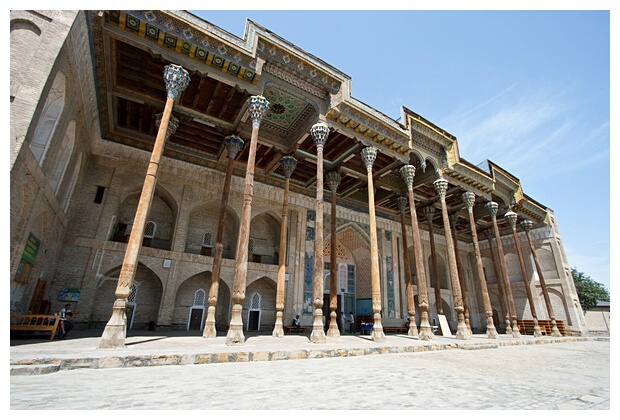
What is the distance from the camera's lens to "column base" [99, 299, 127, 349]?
561 cm

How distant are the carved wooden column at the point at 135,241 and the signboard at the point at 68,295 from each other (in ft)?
17.2

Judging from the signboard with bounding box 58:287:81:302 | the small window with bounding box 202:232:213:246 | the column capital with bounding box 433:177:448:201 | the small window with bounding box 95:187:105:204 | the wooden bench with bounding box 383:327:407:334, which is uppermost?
A: the column capital with bounding box 433:177:448:201

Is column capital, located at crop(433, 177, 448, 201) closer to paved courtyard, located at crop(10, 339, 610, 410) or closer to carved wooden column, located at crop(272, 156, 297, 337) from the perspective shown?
carved wooden column, located at crop(272, 156, 297, 337)

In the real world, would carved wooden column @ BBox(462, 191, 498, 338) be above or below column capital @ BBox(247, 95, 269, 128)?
below

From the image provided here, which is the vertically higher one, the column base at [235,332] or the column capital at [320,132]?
the column capital at [320,132]

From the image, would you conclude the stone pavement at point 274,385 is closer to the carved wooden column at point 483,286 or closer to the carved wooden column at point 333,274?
the carved wooden column at point 333,274

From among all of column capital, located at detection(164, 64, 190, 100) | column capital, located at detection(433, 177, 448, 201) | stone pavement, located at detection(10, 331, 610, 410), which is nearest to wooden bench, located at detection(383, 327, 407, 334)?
column capital, located at detection(433, 177, 448, 201)

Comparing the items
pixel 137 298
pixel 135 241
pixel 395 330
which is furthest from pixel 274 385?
pixel 395 330

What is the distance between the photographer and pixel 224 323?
43.2 ft

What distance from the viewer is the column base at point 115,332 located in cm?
561

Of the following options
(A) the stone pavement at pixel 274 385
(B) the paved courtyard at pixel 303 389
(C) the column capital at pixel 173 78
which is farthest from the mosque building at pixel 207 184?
(B) the paved courtyard at pixel 303 389

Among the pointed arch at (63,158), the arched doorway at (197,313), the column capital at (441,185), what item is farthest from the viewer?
the column capital at (441,185)

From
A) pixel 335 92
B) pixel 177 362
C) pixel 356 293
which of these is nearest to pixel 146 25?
pixel 335 92

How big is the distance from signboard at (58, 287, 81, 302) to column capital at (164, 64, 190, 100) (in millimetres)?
7615
